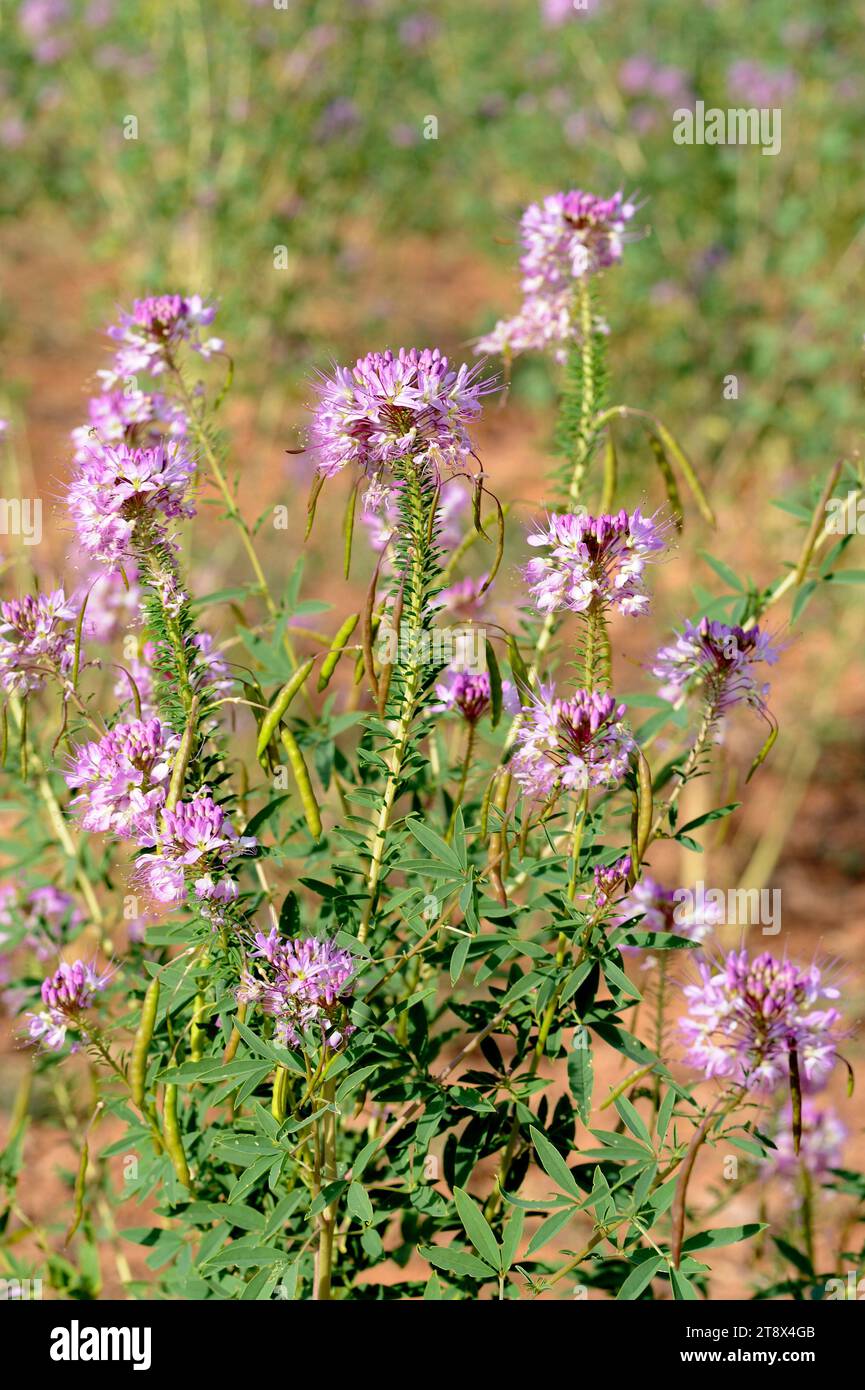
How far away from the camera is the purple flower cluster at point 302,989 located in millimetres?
1584

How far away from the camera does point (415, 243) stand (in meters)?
10.2

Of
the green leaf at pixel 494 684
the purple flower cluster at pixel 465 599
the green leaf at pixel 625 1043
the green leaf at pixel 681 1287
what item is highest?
the purple flower cluster at pixel 465 599

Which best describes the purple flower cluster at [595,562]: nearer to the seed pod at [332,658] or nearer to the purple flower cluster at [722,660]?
the purple flower cluster at [722,660]

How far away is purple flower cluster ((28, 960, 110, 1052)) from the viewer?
1.87 m

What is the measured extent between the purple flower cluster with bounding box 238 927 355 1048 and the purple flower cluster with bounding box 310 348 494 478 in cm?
60

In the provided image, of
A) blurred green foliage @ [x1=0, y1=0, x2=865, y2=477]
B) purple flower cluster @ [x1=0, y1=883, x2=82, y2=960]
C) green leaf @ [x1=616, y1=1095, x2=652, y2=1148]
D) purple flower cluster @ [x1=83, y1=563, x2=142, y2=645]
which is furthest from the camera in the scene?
blurred green foliage @ [x1=0, y1=0, x2=865, y2=477]

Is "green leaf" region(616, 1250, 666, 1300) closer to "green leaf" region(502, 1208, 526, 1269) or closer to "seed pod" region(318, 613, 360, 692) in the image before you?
"green leaf" region(502, 1208, 526, 1269)

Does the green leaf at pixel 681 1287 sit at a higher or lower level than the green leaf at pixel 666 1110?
lower

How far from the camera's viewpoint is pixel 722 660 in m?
1.73

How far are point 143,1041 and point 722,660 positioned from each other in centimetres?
93

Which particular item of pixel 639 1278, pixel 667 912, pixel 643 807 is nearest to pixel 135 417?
pixel 643 807

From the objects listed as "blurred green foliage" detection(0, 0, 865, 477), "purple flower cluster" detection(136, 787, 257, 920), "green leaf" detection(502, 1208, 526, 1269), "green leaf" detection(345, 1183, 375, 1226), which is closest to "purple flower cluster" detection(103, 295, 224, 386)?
"purple flower cluster" detection(136, 787, 257, 920)

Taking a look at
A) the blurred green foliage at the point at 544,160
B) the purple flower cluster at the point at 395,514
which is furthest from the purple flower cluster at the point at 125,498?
the blurred green foliage at the point at 544,160

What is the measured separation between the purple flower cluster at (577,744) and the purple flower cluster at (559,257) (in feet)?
2.76
